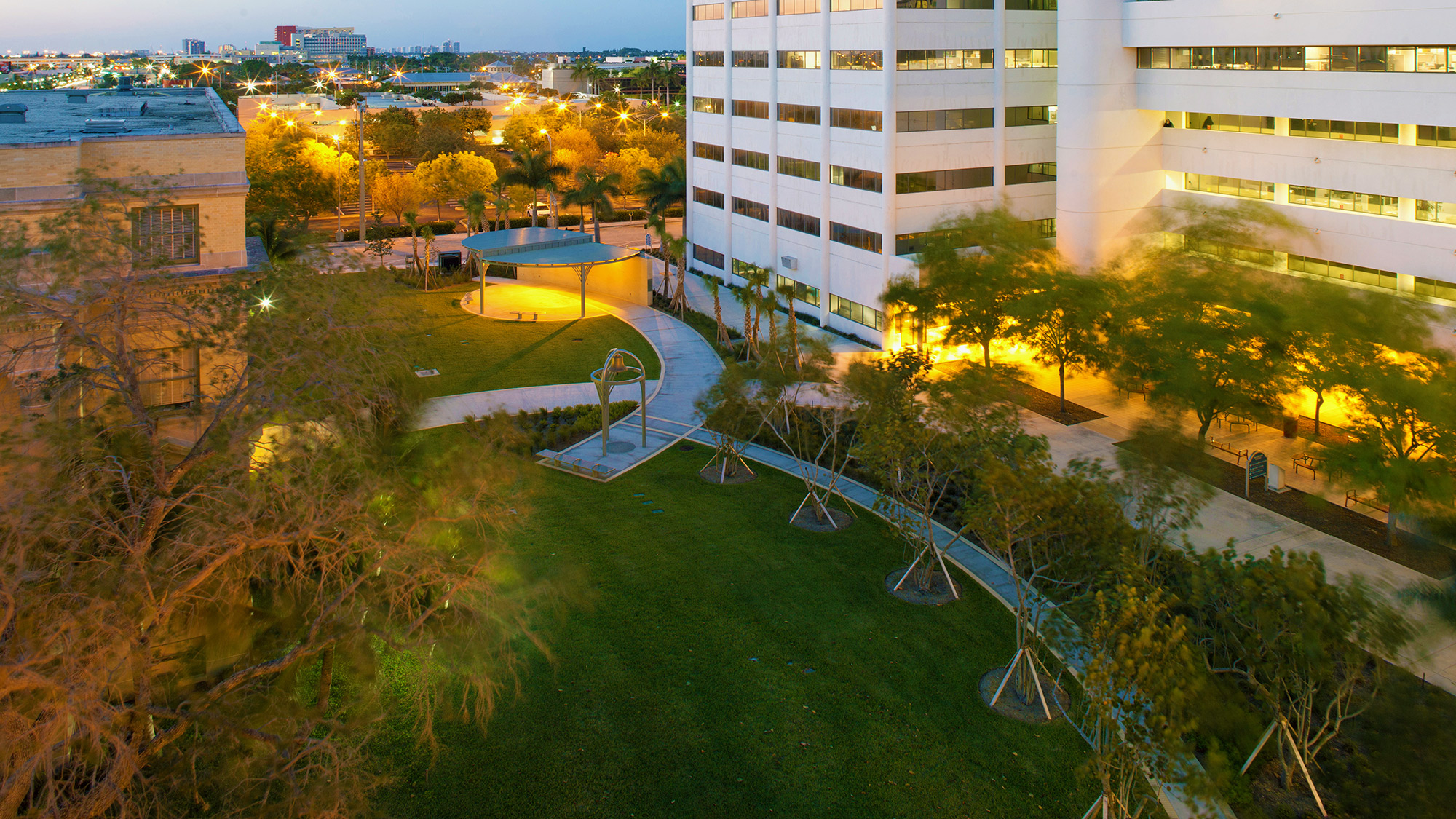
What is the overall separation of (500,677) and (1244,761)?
12653mm

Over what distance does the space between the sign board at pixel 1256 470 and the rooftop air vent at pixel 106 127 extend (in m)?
32.1

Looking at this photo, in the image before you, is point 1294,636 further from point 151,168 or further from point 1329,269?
point 151,168

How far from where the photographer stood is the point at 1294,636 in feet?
48.3

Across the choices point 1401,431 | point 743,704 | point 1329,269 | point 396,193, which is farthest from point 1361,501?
point 396,193

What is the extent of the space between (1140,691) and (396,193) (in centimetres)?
6783

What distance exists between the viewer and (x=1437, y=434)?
23281 millimetres

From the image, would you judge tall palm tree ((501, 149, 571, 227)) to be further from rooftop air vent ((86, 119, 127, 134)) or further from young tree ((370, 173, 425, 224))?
rooftop air vent ((86, 119, 127, 134))

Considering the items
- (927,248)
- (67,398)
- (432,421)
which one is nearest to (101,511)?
(67,398)

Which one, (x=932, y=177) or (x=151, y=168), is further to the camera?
(x=932, y=177)

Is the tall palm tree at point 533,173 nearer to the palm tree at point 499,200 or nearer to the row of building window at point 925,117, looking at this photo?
the palm tree at point 499,200

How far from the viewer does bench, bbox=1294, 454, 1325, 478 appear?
1134 inches

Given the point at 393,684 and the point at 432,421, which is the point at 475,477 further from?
the point at 432,421

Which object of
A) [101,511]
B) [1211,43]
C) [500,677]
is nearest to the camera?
[101,511]

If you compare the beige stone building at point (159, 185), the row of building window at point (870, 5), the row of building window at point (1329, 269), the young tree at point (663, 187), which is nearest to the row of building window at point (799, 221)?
the row of building window at point (870, 5)
